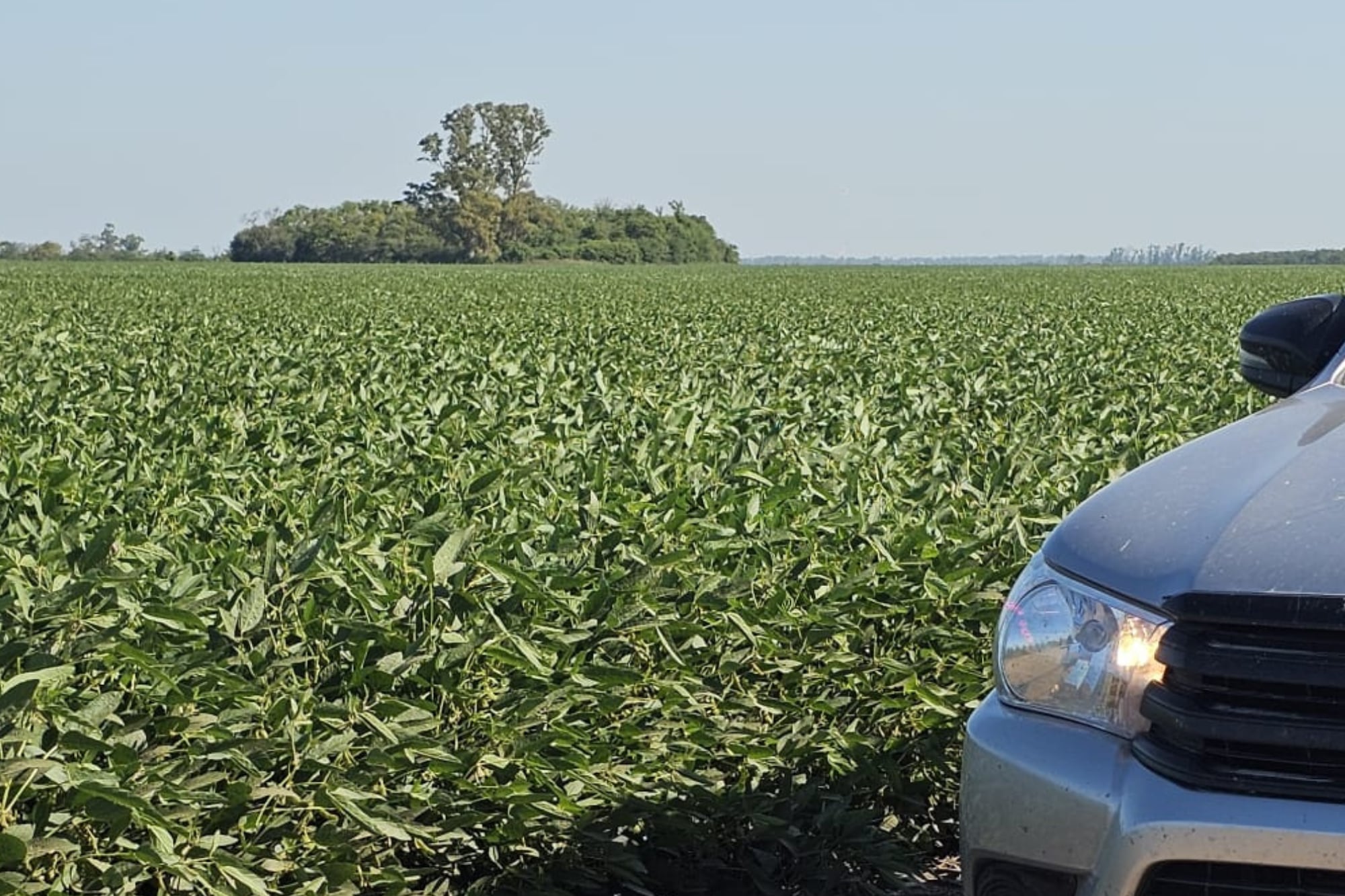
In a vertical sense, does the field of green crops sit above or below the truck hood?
below

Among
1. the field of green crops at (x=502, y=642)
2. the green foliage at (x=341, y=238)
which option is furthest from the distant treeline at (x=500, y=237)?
the field of green crops at (x=502, y=642)

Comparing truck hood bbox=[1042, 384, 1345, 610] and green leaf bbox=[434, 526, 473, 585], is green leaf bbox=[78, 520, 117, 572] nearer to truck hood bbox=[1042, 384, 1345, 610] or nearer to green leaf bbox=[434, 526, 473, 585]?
green leaf bbox=[434, 526, 473, 585]

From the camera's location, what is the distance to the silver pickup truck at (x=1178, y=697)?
265 centimetres

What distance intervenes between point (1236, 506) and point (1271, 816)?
54cm

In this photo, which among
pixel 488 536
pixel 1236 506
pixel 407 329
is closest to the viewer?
pixel 1236 506

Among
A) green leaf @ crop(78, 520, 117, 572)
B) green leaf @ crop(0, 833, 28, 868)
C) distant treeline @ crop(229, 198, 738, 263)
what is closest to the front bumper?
green leaf @ crop(0, 833, 28, 868)

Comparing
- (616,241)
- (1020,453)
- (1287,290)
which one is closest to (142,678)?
(1020,453)

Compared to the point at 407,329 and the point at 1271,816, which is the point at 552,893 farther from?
the point at 407,329

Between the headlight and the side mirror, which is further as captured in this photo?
the side mirror

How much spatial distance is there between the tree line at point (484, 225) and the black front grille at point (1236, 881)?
114 m

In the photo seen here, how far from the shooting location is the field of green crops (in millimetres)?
3695

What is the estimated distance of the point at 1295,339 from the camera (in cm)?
417

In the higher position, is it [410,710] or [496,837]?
[410,710]

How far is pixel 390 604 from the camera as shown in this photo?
428 cm
